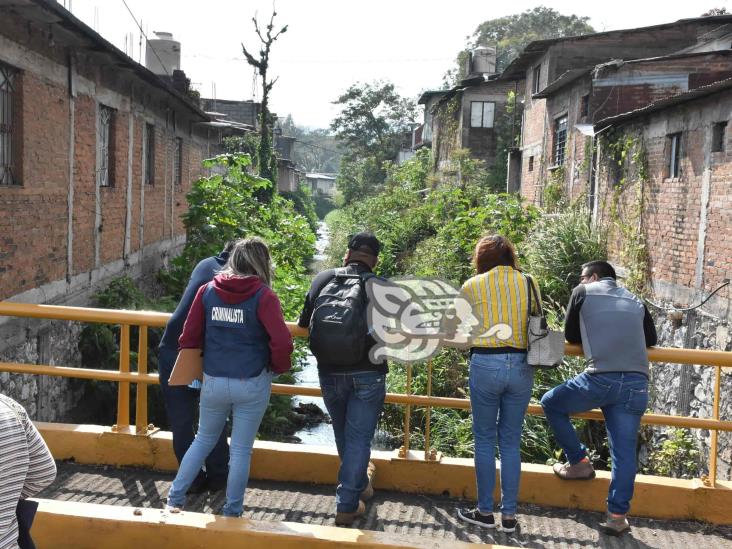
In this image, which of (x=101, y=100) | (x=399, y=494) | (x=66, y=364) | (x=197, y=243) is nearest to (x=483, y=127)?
(x=197, y=243)

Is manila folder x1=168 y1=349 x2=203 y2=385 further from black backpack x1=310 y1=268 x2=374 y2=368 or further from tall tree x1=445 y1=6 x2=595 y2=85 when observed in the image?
tall tree x1=445 y1=6 x2=595 y2=85

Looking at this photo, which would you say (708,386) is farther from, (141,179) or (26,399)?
(141,179)

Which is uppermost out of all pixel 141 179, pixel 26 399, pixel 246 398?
pixel 141 179

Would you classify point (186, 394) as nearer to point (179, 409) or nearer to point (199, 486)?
point (179, 409)

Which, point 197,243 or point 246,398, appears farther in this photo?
point 197,243

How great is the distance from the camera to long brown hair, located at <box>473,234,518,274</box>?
4383mm

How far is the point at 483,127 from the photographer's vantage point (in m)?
33.8

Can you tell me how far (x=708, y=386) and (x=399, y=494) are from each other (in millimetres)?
6138

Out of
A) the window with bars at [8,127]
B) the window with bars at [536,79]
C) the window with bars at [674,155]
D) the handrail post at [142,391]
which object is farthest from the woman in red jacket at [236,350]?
the window with bars at [536,79]

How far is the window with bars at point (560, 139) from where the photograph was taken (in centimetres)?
2064

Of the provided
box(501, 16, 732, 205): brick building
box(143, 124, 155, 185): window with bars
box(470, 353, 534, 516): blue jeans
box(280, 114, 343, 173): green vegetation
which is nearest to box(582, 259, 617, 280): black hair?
box(470, 353, 534, 516): blue jeans

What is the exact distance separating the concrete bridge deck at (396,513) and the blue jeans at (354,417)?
0.26 metres

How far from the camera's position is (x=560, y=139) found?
21.1 m

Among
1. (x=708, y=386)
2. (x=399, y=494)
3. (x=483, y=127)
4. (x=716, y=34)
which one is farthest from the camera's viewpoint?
(x=483, y=127)
